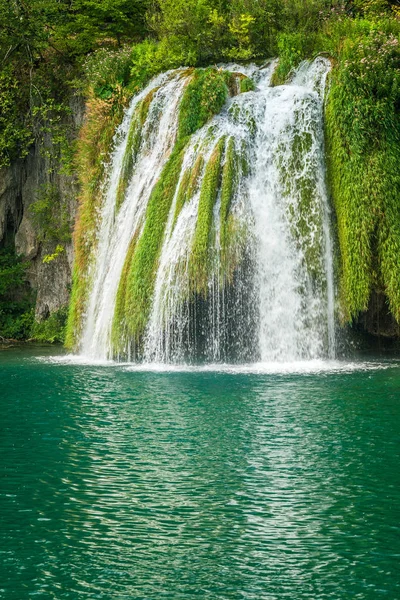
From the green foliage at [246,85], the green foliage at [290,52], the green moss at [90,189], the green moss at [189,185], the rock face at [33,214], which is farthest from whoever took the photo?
the rock face at [33,214]

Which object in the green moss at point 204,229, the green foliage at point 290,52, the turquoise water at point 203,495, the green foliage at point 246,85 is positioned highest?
the green foliage at point 290,52

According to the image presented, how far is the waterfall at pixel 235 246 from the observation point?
14.8 m

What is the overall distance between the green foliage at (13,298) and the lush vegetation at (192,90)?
0.06m

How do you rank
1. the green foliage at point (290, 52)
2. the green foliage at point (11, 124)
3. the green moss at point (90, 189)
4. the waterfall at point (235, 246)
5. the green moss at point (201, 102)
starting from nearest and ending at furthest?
the waterfall at point (235, 246), the green moss at point (201, 102), the green foliage at point (290, 52), the green moss at point (90, 189), the green foliage at point (11, 124)

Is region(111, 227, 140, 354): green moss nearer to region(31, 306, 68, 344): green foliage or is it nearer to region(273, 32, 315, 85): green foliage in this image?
region(273, 32, 315, 85): green foliage

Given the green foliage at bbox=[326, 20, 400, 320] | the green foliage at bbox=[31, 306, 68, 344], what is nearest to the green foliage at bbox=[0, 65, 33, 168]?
the green foliage at bbox=[31, 306, 68, 344]

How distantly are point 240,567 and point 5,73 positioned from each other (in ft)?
65.1

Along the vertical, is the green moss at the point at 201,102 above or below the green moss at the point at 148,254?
above

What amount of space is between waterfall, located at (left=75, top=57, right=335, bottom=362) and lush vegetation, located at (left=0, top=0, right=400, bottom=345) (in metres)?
0.09

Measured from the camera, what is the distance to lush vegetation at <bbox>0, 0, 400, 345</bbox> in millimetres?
14609

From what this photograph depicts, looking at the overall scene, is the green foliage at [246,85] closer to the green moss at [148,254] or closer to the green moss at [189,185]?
the green moss at [148,254]

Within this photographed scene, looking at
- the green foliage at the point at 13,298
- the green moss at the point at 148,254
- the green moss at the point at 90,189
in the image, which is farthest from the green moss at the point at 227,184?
the green foliage at the point at 13,298

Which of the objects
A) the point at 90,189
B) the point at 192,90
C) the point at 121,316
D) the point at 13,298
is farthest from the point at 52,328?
the point at 192,90

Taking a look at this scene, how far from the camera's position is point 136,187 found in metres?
17.2
